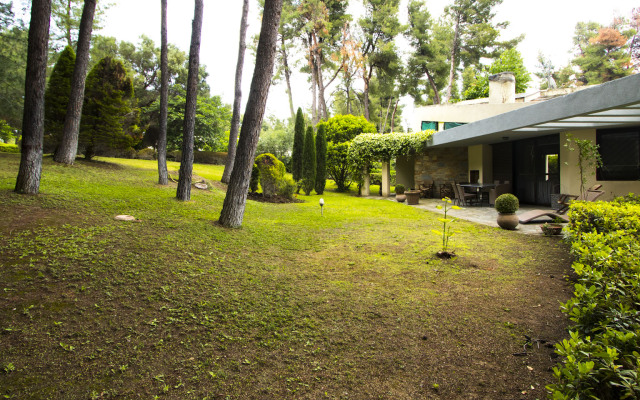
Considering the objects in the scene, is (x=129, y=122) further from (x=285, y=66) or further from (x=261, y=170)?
(x=285, y=66)

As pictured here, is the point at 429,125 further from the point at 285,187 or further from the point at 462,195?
the point at 285,187

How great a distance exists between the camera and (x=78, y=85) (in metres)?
8.70

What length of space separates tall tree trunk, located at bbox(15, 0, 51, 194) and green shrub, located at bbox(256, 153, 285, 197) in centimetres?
709

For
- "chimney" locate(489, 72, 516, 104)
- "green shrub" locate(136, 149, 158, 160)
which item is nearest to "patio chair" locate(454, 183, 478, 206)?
"chimney" locate(489, 72, 516, 104)

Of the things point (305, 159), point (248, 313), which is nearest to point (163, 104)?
point (305, 159)

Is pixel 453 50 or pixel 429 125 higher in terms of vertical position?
pixel 453 50

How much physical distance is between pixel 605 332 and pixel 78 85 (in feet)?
36.6

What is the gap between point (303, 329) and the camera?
116 inches

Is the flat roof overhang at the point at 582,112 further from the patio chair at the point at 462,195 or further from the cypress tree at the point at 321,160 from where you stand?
the cypress tree at the point at 321,160

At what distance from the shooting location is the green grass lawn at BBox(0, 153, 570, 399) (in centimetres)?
224

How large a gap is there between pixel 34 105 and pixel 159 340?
17.0 feet

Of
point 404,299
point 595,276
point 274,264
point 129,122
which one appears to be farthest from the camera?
point 129,122

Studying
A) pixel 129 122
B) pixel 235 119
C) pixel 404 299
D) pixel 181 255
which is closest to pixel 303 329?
pixel 404 299

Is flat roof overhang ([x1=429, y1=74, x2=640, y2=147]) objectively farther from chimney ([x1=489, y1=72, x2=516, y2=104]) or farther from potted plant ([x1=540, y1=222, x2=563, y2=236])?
chimney ([x1=489, y1=72, x2=516, y2=104])
